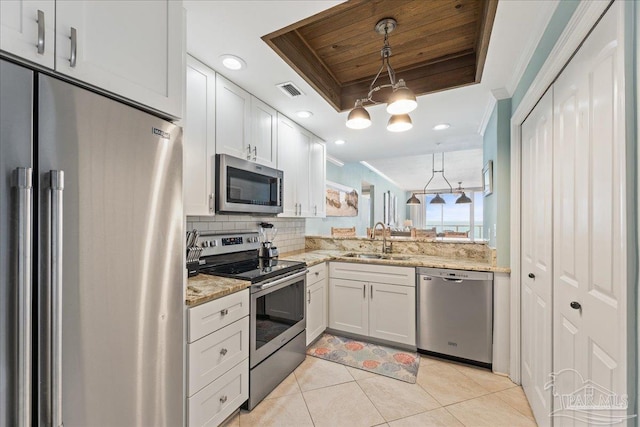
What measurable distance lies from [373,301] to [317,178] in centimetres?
166

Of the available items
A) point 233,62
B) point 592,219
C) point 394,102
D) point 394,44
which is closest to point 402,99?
point 394,102

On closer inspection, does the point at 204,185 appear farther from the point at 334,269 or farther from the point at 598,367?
the point at 598,367

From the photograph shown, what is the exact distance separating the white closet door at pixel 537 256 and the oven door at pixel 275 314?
1.74 meters

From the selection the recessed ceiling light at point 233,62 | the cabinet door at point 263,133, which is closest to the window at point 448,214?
the cabinet door at point 263,133

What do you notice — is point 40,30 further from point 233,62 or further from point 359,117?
point 359,117

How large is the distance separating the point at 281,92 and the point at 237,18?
861 millimetres

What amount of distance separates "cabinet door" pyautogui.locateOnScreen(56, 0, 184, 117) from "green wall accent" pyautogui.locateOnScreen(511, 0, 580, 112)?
176 cm

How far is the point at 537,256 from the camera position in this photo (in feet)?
5.89

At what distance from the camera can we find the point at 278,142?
2.82 metres

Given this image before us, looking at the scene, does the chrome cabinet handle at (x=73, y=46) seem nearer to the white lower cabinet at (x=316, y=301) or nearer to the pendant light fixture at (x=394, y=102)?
the pendant light fixture at (x=394, y=102)

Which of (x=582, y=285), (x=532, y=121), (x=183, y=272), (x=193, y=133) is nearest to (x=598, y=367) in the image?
(x=582, y=285)

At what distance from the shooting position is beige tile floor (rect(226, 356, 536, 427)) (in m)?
1.82

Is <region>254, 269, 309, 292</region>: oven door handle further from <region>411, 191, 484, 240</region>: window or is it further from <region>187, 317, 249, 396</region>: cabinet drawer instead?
<region>411, 191, 484, 240</region>: window

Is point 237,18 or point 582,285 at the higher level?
point 237,18
